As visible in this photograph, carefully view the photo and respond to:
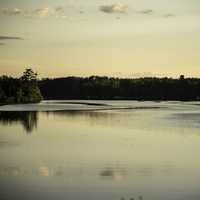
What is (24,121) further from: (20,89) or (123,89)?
(123,89)

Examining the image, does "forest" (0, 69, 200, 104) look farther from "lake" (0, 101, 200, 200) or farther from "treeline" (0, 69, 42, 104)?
"lake" (0, 101, 200, 200)

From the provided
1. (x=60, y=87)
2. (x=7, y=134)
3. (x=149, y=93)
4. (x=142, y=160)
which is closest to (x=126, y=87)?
(x=149, y=93)

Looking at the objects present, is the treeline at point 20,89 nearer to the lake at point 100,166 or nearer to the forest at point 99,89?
the forest at point 99,89

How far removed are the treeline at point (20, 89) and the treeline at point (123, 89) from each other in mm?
1909

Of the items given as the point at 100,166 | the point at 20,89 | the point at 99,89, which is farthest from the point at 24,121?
the point at 99,89

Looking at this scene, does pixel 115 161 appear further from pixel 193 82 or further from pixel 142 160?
pixel 193 82

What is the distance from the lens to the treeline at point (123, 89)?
3978cm

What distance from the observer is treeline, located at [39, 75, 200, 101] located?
3978 centimetres

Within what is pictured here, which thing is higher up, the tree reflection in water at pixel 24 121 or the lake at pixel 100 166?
the lake at pixel 100 166

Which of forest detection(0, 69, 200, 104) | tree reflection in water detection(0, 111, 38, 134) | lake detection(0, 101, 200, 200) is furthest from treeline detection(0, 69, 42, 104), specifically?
lake detection(0, 101, 200, 200)

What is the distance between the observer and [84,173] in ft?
19.1

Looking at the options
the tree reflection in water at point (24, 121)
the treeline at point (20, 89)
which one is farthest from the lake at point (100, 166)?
the treeline at point (20, 89)

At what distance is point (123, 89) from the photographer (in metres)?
47.3

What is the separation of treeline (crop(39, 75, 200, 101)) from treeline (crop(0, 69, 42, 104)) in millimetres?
1909
